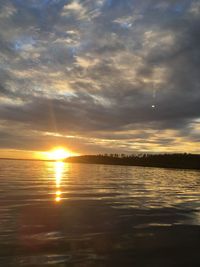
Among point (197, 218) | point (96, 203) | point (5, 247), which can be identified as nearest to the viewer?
point (5, 247)

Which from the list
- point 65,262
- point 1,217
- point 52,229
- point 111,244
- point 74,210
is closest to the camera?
point 65,262

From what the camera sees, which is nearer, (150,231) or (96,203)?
(150,231)

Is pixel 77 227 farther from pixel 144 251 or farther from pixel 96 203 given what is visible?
pixel 96 203

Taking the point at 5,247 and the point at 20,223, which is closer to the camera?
the point at 5,247

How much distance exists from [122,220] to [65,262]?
290 inches

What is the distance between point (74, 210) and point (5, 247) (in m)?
8.75

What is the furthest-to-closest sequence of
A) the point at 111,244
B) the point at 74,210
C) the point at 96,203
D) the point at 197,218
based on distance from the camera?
the point at 96,203 < the point at 74,210 < the point at 197,218 < the point at 111,244

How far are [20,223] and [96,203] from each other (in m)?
8.57

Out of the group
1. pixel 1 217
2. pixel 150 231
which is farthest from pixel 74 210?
pixel 150 231

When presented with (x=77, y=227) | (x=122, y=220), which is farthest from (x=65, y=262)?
(x=122, y=220)

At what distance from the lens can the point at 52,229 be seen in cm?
1380

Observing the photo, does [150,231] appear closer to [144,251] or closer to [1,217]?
[144,251]

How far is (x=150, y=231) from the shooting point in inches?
547

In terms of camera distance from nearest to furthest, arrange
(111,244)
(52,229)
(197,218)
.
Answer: (111,244), (52,229), (197,218)
